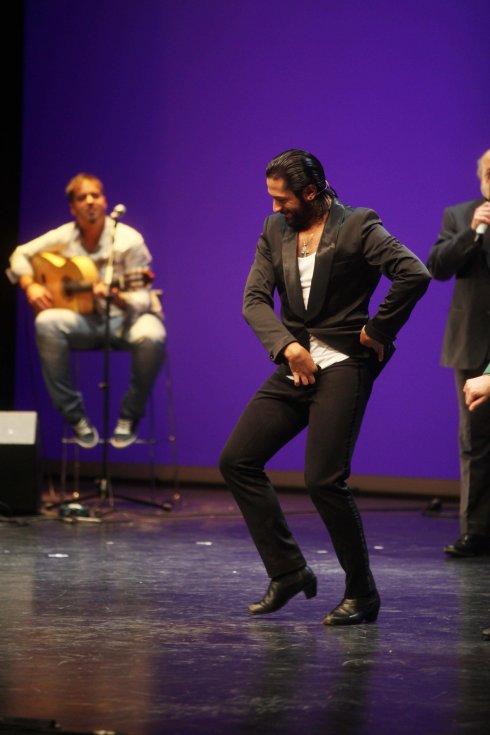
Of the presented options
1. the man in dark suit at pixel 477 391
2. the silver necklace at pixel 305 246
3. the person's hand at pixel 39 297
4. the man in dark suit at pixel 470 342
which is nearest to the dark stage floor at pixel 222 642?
the man in dark suit at pixel 470 342

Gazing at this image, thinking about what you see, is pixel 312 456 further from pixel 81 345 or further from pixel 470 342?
pixel 81 345

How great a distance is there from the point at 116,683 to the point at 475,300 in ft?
9.76

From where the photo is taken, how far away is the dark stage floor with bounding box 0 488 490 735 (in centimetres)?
288

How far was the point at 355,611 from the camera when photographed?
4.00m

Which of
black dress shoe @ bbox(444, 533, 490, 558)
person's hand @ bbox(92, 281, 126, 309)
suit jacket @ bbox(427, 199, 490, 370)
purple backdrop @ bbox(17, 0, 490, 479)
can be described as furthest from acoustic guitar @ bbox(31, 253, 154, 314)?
black dress shoe @ bbox(444, 533, 490, 558)

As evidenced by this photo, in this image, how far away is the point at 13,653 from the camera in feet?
11.4

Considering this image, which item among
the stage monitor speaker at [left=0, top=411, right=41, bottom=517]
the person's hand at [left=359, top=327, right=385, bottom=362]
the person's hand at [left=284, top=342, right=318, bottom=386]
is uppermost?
the person's hand at [left=359, top=327, right=385, bottom=362]

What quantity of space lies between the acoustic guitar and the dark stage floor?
56.5 inches

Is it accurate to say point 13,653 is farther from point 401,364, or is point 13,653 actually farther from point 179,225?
point 179,225

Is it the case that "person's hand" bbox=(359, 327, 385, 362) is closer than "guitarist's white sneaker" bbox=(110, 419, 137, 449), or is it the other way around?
"person's hand" bbox=(359, 327, 385, 362)

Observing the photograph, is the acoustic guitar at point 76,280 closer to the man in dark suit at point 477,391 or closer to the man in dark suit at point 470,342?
the man in dark suit at point 470,342

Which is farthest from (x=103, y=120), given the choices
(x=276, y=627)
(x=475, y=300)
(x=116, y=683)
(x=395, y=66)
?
(x=116, y=683)

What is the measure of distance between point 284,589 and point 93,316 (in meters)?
3.25

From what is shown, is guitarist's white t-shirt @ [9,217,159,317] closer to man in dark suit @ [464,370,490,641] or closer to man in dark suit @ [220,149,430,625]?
man in dark suit @ [220,149,430,625]
